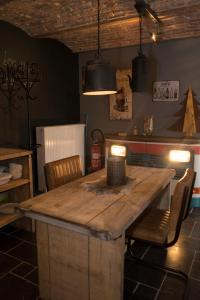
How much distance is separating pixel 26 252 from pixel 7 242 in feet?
1.01

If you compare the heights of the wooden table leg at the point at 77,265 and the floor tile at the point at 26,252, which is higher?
the wooden table leg at the point at 77,265

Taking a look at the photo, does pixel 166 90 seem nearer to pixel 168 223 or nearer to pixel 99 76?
pixel 99 76

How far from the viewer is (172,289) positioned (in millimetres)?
1872

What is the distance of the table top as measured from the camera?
1.35 m

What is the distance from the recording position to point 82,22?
325cm

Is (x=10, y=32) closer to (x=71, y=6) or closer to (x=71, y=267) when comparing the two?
(x=71, y=6)

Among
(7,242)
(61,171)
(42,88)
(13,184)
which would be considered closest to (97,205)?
(61,171)

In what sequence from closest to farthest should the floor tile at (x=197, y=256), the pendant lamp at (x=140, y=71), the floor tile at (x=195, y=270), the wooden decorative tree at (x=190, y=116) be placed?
the floor tile at (x=195, y=270) < the floor tile at (x=197, y=256) < the pendant lamp at (x=140, y=71) < the wooden decorative tree at (x=190, y=116)

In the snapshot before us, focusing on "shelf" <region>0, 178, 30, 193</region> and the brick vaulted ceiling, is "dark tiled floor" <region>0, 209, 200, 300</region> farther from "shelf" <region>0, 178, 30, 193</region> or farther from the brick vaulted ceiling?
the brick vaulted ceiling

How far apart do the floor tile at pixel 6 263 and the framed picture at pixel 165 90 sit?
3086 millimetres

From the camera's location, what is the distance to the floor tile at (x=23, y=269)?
6.73 feet

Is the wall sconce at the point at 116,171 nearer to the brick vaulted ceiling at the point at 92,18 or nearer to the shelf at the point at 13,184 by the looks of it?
the shelf at the point at 13,184

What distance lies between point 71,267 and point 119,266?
35 centimetres

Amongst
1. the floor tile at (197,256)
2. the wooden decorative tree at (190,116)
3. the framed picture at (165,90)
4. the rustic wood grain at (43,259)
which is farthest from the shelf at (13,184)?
the framed picture at (165,90)
